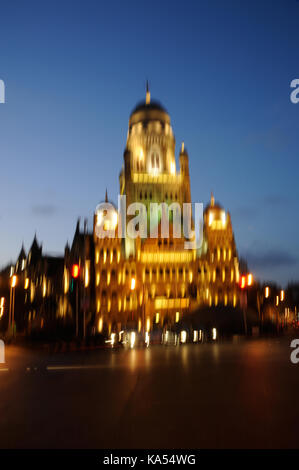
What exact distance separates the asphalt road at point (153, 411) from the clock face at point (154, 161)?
334 ft

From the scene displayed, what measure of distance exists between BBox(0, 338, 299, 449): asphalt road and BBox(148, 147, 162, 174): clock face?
10194 centimetres

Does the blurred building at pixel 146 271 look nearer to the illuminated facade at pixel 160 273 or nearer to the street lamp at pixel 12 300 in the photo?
the illuminated facade at pixel 160 273

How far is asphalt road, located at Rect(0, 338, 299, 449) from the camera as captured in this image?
7.17 m

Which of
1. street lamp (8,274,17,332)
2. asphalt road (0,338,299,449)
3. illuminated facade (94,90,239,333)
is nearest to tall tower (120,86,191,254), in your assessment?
illuminated facade (94,90,239,333)

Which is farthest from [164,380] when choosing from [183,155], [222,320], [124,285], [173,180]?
[183,155]

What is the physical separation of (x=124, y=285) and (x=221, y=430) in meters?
82.9

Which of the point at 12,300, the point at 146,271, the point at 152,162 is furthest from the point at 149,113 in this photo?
the point at 12,300

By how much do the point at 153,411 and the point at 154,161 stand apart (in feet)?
360

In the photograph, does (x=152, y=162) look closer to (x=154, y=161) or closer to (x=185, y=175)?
(x=154, y=161)

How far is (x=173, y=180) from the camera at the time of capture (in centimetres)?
11312

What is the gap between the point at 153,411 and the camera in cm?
928

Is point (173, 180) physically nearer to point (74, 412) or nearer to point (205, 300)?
point (205, 300)

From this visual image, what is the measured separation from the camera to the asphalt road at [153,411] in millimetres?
7172

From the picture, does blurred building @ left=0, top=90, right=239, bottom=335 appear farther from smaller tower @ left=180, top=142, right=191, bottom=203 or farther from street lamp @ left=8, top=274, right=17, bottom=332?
street lamp @ left=8, top=274, right=17, bottom=332
